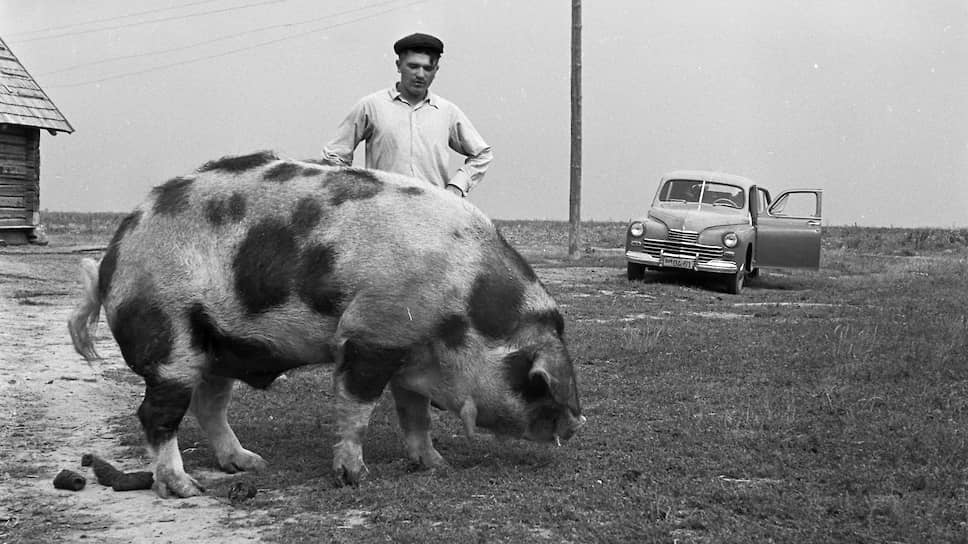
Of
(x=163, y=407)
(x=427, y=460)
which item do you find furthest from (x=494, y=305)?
(x=163, y=407)

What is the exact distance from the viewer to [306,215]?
464 cm

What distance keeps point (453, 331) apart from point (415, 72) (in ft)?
5.79

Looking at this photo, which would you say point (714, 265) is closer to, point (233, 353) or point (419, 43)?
point (419, 43)

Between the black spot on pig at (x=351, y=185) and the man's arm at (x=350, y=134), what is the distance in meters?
0.78

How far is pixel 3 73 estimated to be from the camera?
72.2 ft

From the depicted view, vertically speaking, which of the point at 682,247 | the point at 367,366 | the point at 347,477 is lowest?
the point at 347,477

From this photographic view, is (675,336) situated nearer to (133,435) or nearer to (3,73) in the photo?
(133,435)

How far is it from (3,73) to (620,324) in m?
17.1

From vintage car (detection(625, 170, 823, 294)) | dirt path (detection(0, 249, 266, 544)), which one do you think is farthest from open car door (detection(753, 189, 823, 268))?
dirt path (detection(0, 249, 266, 544))

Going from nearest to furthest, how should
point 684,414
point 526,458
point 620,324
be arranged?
point 526,458 < point 684,414 < point 620,324

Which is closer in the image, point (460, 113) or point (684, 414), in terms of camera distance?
point (460, 113)

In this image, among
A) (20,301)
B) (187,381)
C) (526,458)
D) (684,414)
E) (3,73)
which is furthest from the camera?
(3,73)

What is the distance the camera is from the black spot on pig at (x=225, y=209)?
4680mm

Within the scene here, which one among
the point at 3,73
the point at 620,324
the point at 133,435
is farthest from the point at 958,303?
the point at 3,73
